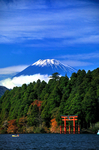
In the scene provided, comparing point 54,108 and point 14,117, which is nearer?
point 54,108

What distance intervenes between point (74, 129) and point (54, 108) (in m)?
13.6

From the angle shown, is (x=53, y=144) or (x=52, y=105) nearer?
(x=53, y=144)

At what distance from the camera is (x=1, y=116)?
131875 mm

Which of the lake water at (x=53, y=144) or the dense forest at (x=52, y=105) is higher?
the dense forest at (x=52, y=105)

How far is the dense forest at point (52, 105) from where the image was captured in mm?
85125

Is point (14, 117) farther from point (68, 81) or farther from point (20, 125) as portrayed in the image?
point (68, 81)

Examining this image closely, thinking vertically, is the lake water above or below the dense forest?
below

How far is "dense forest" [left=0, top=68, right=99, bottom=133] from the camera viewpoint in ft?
279

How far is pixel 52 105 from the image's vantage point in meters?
98.8

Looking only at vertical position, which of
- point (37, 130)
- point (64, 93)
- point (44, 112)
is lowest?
point (37, 130)

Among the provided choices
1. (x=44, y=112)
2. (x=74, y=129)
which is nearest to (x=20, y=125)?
(x=44, y=112)

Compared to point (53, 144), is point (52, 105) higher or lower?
higher

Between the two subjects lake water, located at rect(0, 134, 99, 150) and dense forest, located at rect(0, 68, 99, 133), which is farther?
dense forest, located at rect(0, 68, 99, 133)

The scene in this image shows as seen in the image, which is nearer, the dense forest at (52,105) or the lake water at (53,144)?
the lake water at (53,144)
